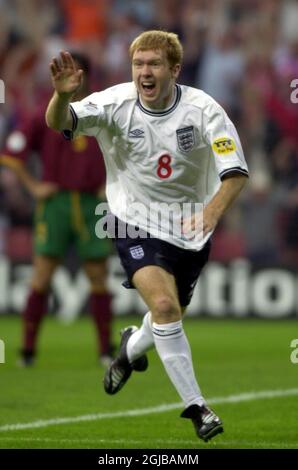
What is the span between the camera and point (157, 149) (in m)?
7.25

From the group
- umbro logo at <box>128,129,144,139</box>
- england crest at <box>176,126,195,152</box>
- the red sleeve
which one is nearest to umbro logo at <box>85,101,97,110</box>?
umbro logo at <box>128,129,144,139</box>

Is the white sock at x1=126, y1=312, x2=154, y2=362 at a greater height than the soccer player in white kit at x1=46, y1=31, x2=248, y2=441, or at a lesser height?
lesser

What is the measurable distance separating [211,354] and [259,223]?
3.41m

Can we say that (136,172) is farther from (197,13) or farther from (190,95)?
(197,13)

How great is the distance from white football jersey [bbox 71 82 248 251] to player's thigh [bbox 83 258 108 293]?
140 inches

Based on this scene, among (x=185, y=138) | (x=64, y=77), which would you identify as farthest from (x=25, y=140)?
(x=64, y=77)

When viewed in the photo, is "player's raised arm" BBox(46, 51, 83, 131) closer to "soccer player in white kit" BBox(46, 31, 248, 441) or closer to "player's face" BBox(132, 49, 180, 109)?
"soccer player in white kit" BBox(46, 31, 248, 441)

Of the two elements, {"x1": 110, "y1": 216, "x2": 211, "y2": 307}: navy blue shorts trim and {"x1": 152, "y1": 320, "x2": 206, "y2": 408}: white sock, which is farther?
{"x1": 110, "y1": 216, "x2": 211, "y2": 307}: navy blue shorts trim

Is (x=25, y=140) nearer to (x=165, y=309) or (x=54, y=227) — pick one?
(x=54, y=227)

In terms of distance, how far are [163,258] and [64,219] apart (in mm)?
3923

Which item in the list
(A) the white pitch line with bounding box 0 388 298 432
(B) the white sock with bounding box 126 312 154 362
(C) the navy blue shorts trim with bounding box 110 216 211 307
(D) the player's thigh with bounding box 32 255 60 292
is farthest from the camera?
(D) the player's thigh with bounding box 32 255 60 292

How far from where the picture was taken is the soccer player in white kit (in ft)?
22.4

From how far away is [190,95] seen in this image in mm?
7301
